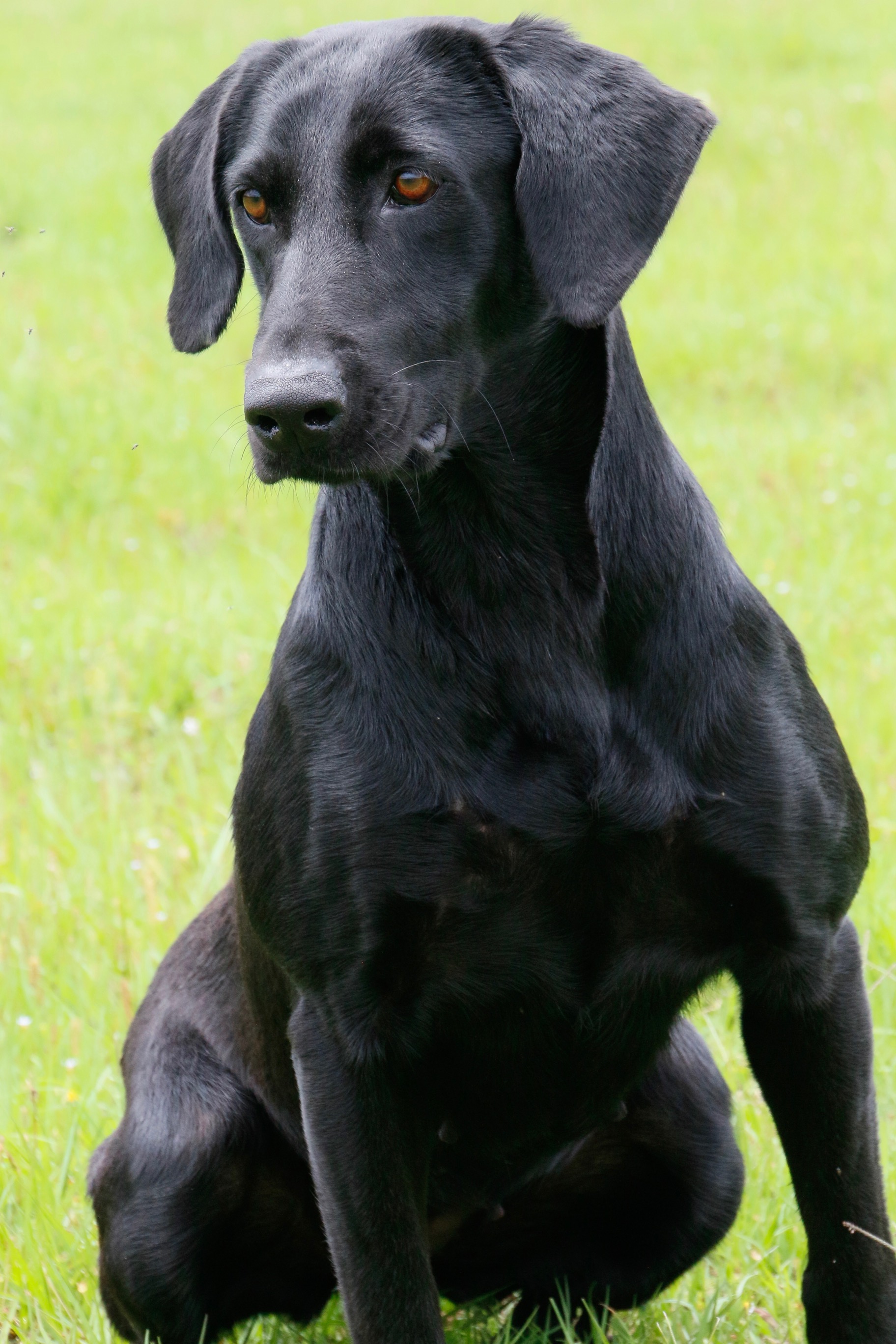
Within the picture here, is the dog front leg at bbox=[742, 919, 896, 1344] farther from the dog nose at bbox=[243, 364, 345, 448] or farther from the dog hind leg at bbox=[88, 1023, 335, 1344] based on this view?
the dog nose at bbox=[243, 364, 345, 448]

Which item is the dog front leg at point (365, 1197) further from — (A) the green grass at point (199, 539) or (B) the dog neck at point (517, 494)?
(B) the dog neck at point (517, 494)

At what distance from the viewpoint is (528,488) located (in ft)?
7.85

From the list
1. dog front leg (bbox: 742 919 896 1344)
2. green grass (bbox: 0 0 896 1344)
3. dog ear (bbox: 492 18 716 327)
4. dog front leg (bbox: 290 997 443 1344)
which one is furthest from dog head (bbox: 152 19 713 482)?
dog front leg (bbox: 742 919 896 1344)

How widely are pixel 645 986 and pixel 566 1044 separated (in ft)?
0.48

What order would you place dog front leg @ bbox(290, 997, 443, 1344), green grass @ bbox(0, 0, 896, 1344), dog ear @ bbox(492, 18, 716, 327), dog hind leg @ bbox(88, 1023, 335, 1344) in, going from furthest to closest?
green grass @ bbox(0, 0, 896, 1344), dog hind leg @ bbox(88, 1023, 335, 1344), dog front leg @ bbox(290, 997, 443, 1344), dog ear @ bbox(492, 18, 716, 327)

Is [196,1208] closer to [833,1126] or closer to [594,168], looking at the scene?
[833,1126]

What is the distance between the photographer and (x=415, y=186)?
7.08 ft

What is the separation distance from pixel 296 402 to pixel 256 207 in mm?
440

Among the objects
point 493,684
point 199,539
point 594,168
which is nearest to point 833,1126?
point 493,684

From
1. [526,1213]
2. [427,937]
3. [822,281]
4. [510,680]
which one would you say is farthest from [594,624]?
[822,281]

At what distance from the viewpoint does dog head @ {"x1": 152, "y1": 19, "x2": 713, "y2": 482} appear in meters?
2.10

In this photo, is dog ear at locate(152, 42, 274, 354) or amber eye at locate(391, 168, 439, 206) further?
dog ear at locate(152, 42, 274, 354)

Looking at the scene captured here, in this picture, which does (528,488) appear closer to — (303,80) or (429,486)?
(429,486)

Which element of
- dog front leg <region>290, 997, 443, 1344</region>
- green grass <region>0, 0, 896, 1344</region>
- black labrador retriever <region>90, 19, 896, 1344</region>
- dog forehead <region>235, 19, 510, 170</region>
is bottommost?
green grass <region>0, 0, 896, 1344</region>
